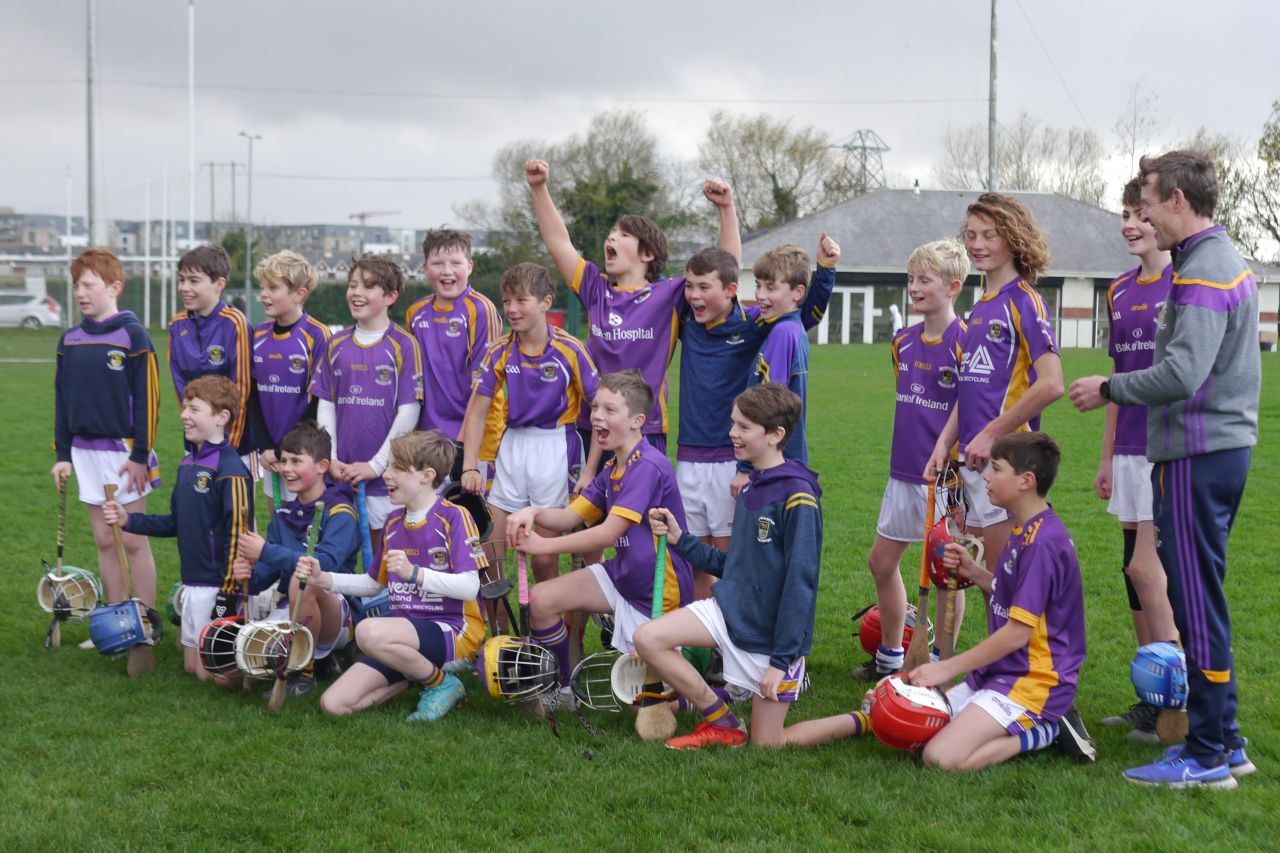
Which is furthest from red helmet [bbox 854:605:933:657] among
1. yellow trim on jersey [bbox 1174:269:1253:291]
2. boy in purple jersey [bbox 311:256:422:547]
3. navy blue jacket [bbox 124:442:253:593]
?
navy blue jacket [bbox 124:442:253:593]

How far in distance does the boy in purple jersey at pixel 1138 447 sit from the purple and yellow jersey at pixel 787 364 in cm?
128

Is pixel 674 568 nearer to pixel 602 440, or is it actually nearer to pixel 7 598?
pixel 602 440

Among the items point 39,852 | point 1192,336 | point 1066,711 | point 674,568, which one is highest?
point 1192,336

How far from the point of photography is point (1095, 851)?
3.55 m

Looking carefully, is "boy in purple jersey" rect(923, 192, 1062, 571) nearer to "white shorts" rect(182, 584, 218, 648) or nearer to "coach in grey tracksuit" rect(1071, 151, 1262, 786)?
"coach in grey tracksuit" rect(1071, 151, 1262, 786)

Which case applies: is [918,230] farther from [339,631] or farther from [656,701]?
[656,701]

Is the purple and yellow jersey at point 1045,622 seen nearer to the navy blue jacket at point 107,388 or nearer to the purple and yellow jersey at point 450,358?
the purple and yellow jersey at point 450,358

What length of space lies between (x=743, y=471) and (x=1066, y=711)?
1.60 meters

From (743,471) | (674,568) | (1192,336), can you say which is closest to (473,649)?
(674,568)

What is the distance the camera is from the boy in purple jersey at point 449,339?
6.25 metres

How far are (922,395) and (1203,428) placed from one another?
146cm

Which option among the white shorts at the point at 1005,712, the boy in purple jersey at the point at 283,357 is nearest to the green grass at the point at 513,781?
the white shorts at the point at 1005,712

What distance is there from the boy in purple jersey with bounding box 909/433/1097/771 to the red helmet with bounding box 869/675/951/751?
1.8 inches

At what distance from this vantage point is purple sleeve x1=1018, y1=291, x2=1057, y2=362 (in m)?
4.79
